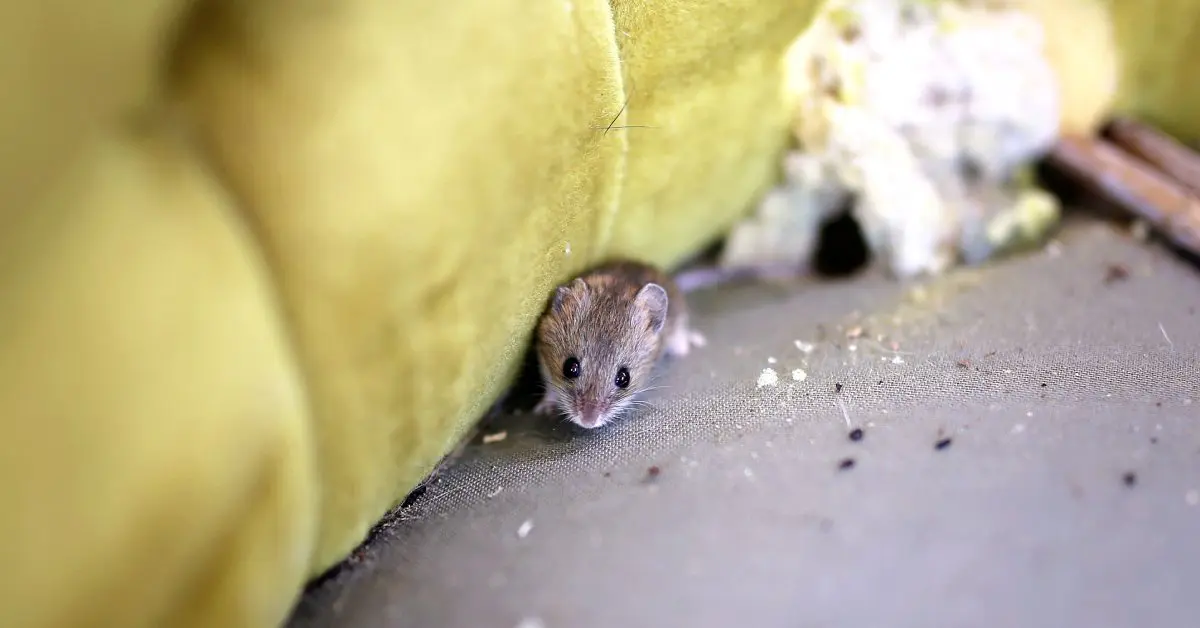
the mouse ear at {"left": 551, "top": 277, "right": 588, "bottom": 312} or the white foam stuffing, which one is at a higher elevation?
the mouse ear at {"left": 551, "top": 277, "right": 588, "bottom": 312}

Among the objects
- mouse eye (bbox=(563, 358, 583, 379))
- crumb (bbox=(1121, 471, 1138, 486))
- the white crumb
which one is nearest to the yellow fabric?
mouse eye (bbox=(563, 358, 583, 379))

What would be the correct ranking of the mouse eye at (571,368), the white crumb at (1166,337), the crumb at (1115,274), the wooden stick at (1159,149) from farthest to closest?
the wooden stick at (1159,149)
the crumb at (1115,274)
the mouse eye at (571,368)
the white crumb at (1166,337)

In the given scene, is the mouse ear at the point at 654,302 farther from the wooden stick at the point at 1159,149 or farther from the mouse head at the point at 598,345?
the wooden stick at the point at 1159,149

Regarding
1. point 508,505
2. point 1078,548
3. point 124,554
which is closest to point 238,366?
point 124,554

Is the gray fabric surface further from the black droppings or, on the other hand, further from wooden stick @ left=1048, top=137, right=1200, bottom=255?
wooden stick @ left=1048, top=137, right=1200, bottom=255

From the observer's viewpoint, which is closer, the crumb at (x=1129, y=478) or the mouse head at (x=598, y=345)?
the crumb at (x=1129, y=478)

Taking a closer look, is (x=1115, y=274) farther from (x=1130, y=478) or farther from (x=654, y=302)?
(x=654, y=302)

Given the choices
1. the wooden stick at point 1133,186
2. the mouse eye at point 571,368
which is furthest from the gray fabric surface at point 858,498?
the wooden stick at point 1133,186
